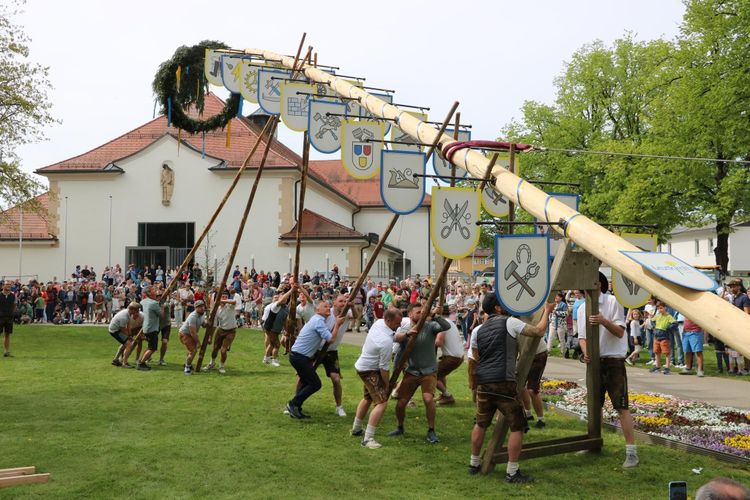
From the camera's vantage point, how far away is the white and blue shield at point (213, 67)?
52.4 feet

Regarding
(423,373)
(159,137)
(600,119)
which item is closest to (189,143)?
(159,137)

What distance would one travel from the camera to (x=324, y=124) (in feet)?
40.8

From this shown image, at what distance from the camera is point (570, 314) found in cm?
2041

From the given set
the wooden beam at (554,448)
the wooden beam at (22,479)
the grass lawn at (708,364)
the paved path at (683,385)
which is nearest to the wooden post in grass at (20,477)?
the wooden beam at (22,479)

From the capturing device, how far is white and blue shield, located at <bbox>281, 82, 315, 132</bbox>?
13.0 metres

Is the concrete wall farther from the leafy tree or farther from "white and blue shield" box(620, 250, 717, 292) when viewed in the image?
"white and blue shield" box(620, 250, 717, 292)

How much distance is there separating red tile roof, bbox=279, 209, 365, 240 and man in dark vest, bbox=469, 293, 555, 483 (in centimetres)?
3327

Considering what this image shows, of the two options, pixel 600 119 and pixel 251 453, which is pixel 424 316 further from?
pixel 600 119

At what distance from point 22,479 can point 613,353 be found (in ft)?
21.0

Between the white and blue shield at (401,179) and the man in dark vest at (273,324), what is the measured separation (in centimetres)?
619

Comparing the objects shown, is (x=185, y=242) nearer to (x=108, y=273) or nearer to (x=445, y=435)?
(x=108, y=273)

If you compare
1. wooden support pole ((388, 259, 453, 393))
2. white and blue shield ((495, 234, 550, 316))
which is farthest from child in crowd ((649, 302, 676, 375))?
white and blue shield ((495, 234, 550, 316))

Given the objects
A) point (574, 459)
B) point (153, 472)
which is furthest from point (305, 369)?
point (574, 459)

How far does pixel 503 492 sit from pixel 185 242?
38216 millimetres
